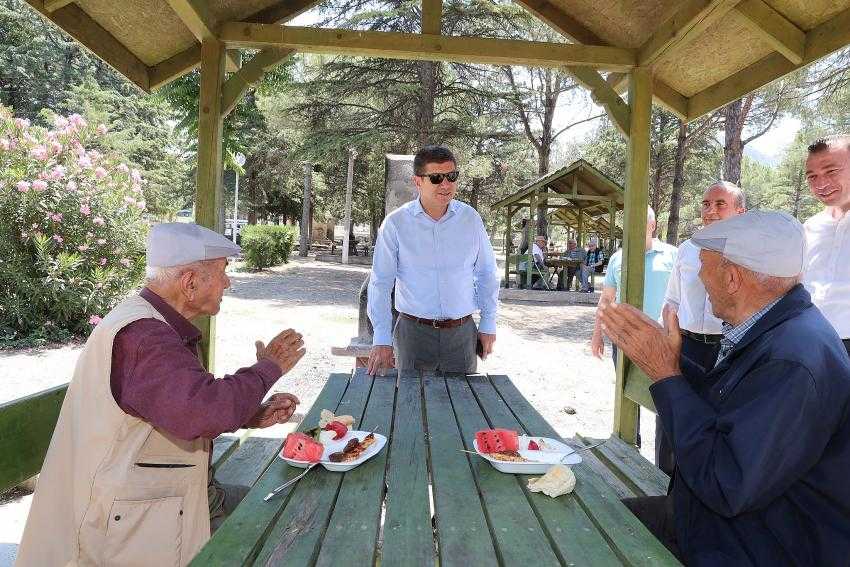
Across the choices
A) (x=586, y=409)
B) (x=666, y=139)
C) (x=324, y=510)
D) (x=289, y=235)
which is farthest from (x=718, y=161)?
(x=324, y=510)

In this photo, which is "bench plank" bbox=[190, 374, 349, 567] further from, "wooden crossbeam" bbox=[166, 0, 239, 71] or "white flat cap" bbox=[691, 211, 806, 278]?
"wooden crossbeam" bbox=[166, 0, 239, 71]

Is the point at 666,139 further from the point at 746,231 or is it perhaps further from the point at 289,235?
the point at 746,231

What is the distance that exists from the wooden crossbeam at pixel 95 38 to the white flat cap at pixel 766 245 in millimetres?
3288

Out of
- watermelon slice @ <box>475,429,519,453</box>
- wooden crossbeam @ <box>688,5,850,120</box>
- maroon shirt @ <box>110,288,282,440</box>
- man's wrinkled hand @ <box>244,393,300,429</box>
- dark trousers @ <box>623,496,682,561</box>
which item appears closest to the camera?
maroon shirt @ <box>110,288,282,440</box>

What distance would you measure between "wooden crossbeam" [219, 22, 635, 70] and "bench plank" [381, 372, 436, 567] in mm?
2273

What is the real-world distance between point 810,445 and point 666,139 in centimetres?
2712

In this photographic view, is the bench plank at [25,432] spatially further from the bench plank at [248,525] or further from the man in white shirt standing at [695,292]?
the man in white shirt standing at [695,292]

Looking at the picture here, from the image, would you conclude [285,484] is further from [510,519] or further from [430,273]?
[430,273]

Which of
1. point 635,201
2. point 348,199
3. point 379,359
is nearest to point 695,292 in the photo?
point 635,201

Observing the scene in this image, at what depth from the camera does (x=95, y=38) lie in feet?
11.8

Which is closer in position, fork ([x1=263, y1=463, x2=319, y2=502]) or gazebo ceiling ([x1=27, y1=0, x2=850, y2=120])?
fork ([x1=263, y1=463, x2=319, y2=502])

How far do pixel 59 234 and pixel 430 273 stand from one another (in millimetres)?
6972

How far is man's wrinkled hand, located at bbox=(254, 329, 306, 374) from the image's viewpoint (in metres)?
2.33

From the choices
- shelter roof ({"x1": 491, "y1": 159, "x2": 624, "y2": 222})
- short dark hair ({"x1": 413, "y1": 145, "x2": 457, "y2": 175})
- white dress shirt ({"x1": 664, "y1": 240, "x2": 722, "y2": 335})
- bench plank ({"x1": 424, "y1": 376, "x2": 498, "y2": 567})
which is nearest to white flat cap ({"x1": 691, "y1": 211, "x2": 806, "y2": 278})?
bench plank ({"x1": 424, "y1": 376, "x2": 498, "y2": 567})
